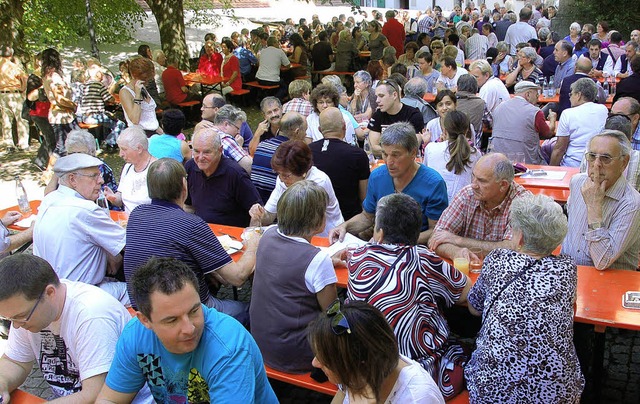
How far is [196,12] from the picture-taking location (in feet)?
48.4

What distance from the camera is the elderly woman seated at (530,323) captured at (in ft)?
8.06

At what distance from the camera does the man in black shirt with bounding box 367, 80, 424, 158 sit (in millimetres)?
5973

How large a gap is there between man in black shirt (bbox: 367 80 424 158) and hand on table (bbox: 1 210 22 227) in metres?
3.18

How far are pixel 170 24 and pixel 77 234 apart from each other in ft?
30.6

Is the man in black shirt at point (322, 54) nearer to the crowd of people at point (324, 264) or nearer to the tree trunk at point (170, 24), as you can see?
the tree trunk at point (170, 24)

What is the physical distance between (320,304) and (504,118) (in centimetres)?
383

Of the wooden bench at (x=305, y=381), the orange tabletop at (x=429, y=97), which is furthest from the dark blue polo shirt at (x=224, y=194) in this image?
the orange tabletop at (x=429, y=97)

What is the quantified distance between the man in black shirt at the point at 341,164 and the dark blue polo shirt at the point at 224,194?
0.65 m

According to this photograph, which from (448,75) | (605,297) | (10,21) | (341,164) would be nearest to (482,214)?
(605,297)

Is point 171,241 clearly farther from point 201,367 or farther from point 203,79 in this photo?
point 203,79

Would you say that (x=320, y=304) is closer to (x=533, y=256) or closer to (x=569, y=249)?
(x=533, y=256)

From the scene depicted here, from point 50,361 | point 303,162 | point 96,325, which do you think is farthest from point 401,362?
point 303,162

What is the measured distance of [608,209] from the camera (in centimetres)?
329

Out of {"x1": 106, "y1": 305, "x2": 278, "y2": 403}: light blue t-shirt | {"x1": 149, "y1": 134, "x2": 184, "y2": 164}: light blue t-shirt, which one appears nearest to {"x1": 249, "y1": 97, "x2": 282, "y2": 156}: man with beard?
{"x1": 149, "y1": 134, "x2": 184, "y2": 164}: light blue t-shirt
